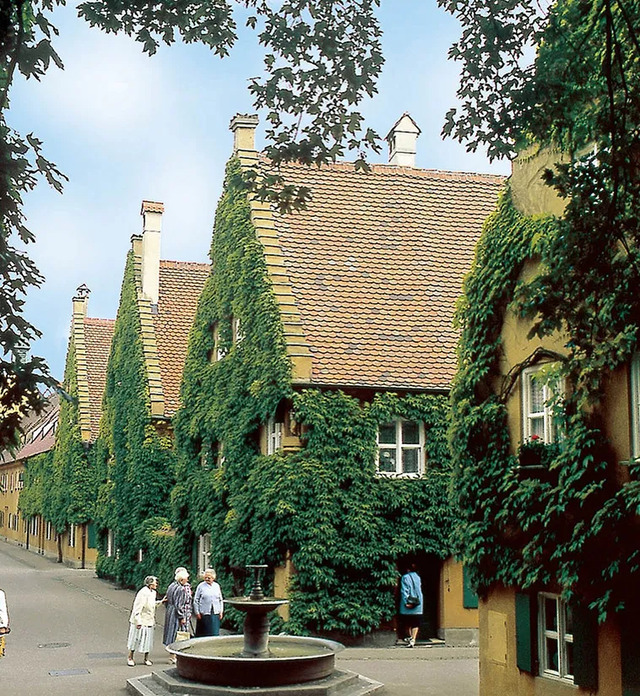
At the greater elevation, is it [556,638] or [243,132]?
[243,132]

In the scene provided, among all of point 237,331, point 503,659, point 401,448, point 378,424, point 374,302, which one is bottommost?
point 503,659

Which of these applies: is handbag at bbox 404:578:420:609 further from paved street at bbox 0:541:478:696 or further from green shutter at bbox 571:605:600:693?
green shutter at bbox 571:605:600:693

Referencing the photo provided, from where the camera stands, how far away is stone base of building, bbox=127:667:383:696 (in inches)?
621

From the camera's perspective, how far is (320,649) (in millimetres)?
18109

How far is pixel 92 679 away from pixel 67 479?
3216 centimetres

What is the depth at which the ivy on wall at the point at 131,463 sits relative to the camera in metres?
34.6

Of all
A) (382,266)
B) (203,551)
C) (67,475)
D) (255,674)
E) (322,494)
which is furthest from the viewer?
(67,475)

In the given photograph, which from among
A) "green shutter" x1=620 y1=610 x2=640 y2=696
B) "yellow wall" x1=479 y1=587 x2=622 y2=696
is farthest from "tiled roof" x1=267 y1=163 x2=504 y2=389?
"green shutter" x1=620 y1=610 x2=640 y2=696

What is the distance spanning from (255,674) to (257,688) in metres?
0.22

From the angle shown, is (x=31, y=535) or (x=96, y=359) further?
(x=31, y=535)

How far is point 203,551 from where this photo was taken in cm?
2809

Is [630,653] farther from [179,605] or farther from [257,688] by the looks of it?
[179,605]

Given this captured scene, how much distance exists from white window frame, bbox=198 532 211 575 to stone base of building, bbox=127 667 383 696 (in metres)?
10.4

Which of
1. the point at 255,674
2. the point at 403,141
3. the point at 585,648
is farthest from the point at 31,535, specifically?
the point at 585,648
